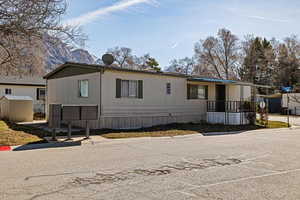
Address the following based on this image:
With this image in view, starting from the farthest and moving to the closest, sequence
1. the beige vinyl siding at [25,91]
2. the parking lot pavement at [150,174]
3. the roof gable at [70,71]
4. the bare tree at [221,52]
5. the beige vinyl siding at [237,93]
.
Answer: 1. the bare tree at [221,52]
2. the beige vinyl siding at [25,91]
3. the beige vinyl siding at [237,93]
4. the roof gable at [70,71]
5. the parking lot pavement at [150,174]

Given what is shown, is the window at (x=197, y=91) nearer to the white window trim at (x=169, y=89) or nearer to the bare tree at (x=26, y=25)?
the white window trim at (x=169, y=89)

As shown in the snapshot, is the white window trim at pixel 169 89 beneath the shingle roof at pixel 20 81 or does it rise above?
beneath

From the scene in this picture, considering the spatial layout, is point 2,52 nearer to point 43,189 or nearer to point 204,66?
point 43,189

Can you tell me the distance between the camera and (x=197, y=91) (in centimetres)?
1936

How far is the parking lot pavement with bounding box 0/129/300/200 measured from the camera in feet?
15.5

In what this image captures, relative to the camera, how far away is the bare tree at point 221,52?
48.5m

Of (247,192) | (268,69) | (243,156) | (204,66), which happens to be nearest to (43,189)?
(247,192)

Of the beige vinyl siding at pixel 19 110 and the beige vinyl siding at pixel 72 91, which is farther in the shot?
the beige vinyl siding at pixel 19 110

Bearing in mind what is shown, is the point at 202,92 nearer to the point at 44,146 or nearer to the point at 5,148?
the point at 44,146

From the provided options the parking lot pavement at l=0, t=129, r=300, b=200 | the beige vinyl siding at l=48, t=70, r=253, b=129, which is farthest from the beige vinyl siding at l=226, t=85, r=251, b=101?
the parking lot pavement at l=0, t=129, r=300, b=200

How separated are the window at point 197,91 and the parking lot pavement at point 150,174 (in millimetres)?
9675

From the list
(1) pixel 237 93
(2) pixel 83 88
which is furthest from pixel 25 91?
(1) pixel 237 93

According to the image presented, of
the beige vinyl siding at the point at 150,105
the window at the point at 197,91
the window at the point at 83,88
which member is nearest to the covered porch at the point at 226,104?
the window at the point at 197,91

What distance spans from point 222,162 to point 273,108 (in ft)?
114
